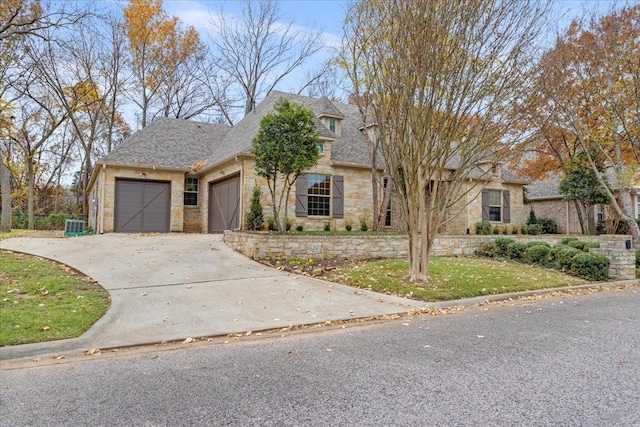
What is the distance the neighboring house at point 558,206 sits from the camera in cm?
2391

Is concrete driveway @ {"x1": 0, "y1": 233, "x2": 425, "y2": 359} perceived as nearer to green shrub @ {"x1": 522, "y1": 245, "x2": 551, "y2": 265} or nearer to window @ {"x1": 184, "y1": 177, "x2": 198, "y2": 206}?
window @ {"x1": 184, "y1": 177, "x2": 198, "y2": 206}

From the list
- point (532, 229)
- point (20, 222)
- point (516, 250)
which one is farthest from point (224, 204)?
point (20, 222)

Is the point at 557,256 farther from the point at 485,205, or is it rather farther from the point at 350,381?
the point at 350,381

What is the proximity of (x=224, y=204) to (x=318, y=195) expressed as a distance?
380cm

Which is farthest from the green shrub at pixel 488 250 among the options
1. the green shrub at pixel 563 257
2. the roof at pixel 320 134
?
the roof at pixel 320 134

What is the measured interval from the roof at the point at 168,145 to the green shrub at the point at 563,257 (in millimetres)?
14243

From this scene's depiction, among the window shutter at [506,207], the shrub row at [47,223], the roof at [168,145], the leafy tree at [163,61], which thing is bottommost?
the shrub row at [47,223]

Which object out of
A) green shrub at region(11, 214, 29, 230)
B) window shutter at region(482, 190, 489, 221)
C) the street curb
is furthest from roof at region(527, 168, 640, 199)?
green shrub at region(11, 214, 29, 230)

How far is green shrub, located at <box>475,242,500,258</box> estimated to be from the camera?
1363 cm

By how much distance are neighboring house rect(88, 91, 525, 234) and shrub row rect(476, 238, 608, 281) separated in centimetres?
191

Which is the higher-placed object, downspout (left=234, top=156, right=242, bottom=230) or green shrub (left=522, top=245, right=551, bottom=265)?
downspout (left=234, top=156, right=242, bottom=230)

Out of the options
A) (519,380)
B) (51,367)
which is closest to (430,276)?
(519,380)

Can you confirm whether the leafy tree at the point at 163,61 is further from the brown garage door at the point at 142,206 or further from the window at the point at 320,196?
the window at the point at 320,196

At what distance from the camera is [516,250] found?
1303 centimetres
